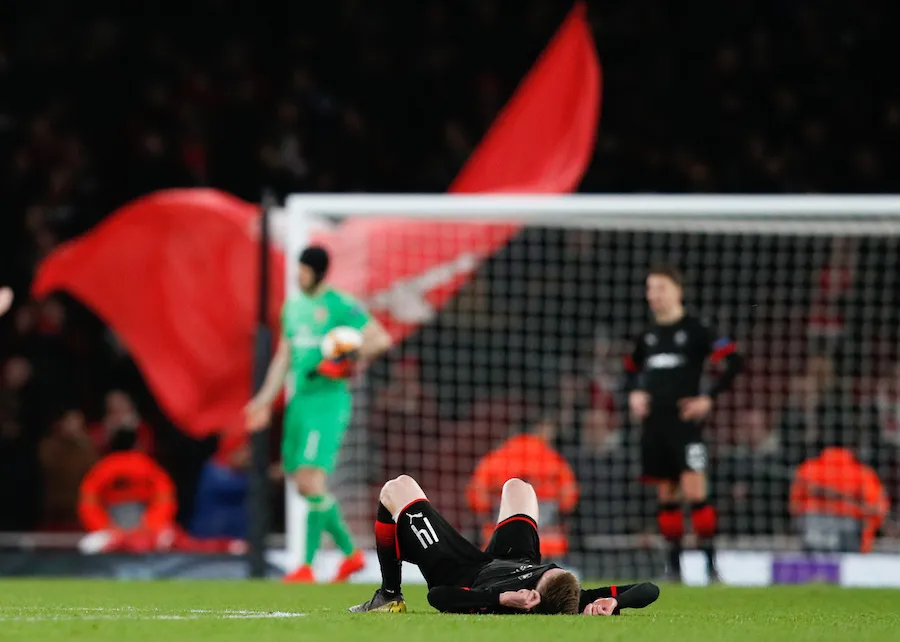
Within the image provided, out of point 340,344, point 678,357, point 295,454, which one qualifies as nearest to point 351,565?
point 295,454

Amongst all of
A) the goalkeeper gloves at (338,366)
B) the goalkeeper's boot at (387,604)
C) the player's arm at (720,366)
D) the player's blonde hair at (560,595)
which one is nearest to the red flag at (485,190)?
the goalkeeper gloves at (338,366)

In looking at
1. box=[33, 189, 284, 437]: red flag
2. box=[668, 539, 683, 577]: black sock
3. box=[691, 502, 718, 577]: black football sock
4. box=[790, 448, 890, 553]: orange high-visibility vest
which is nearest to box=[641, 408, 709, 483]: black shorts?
box=[691, 502, 718, 577]: black football sock

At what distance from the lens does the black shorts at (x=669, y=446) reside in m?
8.59

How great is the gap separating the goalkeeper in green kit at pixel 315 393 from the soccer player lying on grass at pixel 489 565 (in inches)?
129

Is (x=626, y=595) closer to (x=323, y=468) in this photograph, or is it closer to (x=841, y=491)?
(x=323, y=468)

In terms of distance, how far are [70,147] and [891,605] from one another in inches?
397

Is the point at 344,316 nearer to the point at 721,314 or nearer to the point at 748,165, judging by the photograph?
the point at 721,314

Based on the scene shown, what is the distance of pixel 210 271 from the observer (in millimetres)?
11031

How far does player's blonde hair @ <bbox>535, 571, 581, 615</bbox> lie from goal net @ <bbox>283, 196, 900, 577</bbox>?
4.46 metres

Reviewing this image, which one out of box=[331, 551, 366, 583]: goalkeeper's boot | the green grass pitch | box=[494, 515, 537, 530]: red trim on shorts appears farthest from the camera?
box=[331, 551, 366, 583]: goalkeeper's boot

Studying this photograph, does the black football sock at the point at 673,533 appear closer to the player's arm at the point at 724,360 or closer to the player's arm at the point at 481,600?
the player's arm at the point at 724,360

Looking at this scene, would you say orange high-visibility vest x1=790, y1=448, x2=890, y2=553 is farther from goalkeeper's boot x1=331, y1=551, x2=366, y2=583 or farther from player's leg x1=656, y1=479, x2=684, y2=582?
goalkeeper's boot x1=331, y1=551, x2=366, y2=583

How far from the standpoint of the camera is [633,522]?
10.8 meters

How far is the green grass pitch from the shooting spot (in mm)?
4543
